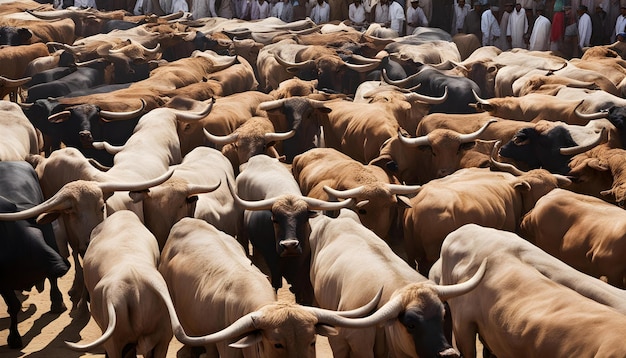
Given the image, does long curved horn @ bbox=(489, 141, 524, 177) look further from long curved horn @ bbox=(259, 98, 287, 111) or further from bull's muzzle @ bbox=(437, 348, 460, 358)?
bull's muzzle @ bbox=(437, 348, 460, 358)

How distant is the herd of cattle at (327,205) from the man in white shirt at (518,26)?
157 inches

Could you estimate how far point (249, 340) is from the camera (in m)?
5.95

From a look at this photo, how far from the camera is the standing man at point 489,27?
21.9 meters

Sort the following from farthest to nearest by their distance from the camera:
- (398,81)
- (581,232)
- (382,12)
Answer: (382,12), (398,81), (581,232)

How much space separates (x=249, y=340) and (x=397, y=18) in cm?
1841

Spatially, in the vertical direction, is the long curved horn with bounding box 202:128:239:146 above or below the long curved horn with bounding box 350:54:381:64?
above

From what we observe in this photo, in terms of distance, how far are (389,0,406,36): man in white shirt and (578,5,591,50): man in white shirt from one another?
479 cm

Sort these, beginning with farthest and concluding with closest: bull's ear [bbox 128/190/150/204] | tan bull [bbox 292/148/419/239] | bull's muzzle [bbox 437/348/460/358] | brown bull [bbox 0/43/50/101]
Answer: brown bull [bbox 0/43/50/101] < tan bull [bbox 292/148/419/239] < bull's ear [bbox 128/190/150/204] < bull's muzzle [bbox 437/348/460/358]

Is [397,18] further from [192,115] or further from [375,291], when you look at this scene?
[375,291]

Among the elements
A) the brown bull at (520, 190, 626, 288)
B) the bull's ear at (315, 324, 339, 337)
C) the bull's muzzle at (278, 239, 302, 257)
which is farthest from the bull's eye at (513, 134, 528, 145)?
the bull's ear at (315, 324, 339, 337)

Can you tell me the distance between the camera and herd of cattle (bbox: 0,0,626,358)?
21.7 feet

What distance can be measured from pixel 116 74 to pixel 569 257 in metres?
10.8

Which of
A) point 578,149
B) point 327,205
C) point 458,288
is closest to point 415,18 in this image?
point 578,149

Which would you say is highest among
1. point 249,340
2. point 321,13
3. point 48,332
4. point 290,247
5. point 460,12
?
point 249,340
